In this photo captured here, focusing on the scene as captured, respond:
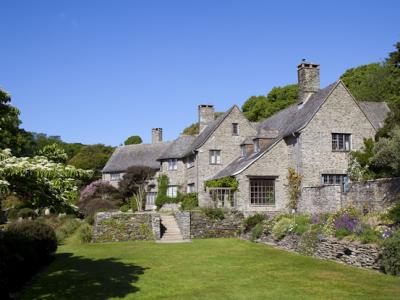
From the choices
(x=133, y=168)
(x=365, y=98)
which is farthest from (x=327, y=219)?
(x=365, y=98)

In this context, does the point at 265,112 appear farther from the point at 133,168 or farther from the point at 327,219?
the point at 327,219

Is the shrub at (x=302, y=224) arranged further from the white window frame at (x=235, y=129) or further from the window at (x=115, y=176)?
the window at (x=115, y=176)

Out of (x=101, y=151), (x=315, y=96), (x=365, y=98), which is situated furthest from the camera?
(x=101, y=151)

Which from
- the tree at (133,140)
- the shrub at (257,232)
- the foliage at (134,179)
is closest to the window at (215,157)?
the foliage at (134,179)

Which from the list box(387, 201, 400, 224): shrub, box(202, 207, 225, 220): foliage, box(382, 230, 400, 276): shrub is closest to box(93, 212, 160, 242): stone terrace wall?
box(202, 207, 225, 220): foliage

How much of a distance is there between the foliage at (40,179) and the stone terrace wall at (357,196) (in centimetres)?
1602

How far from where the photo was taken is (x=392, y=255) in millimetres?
14672

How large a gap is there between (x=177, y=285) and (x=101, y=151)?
63593 mm

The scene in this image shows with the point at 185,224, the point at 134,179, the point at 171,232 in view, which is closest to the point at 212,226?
the point at 185,224

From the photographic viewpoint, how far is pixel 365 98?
52969 mm

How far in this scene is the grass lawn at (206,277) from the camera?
12.9 m

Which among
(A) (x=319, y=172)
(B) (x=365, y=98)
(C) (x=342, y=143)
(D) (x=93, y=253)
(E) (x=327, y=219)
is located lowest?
(D) (x=93, y=253)

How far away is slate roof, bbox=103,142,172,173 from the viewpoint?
54206 millimetres

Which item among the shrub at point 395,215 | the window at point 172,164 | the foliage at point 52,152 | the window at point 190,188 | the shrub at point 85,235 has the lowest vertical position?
the shrub at point 85,235
